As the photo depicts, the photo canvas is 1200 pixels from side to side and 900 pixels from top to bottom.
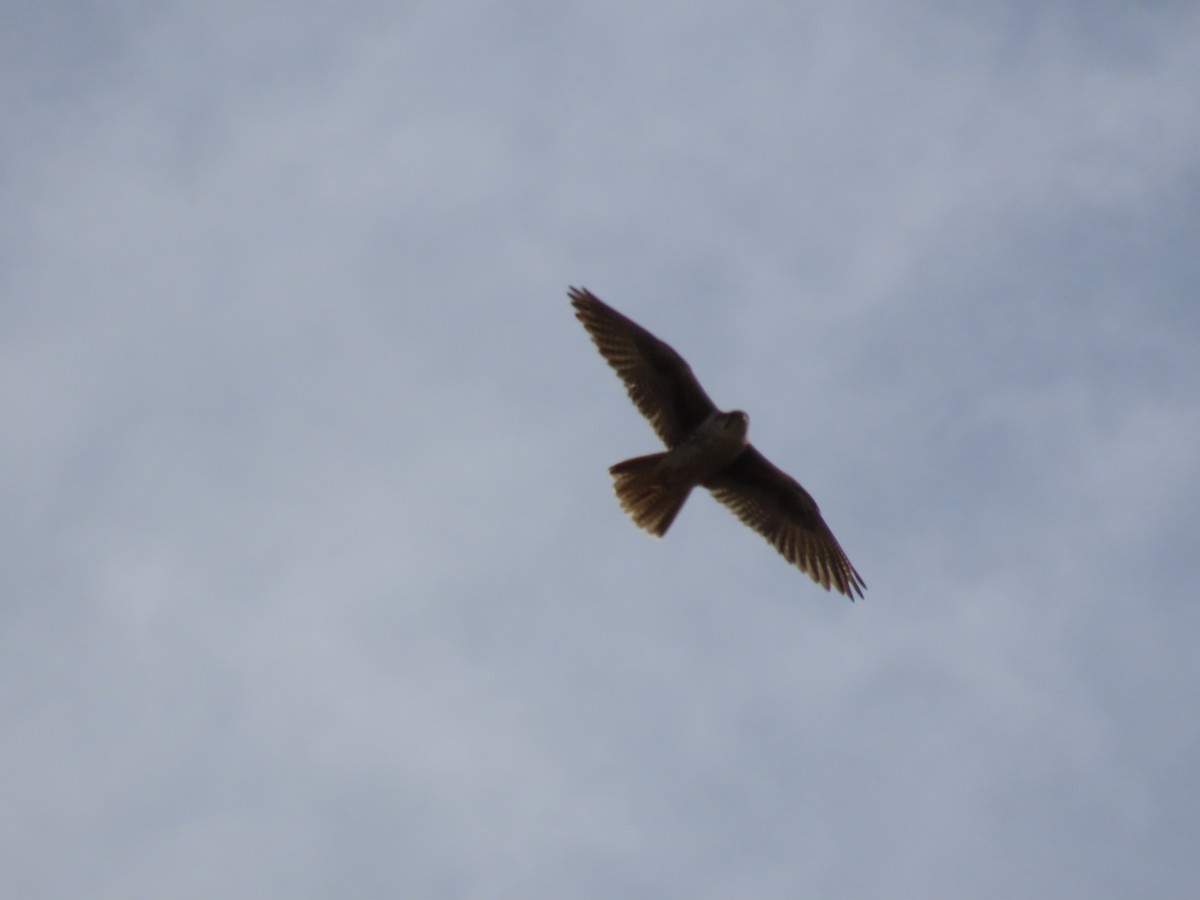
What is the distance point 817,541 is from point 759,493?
970 mm

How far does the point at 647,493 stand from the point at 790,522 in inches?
87.6

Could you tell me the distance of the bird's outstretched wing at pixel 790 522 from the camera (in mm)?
14219

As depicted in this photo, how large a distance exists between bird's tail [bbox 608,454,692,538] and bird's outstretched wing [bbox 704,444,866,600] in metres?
0.99

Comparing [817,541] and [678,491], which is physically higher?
[817,541]

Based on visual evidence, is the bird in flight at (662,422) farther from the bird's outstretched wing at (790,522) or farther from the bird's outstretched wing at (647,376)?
the bird's outstretched wing at (790,522)

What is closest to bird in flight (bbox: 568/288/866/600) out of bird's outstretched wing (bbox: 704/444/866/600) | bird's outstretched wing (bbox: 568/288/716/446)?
bird's outstretched wing (bbox: 568/288/716/446)

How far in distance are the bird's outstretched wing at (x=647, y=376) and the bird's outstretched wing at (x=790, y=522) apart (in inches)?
46.3

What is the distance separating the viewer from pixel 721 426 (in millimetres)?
12805

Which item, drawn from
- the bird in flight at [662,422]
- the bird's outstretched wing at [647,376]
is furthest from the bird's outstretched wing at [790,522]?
the bird's outstretched wing at [647,376]

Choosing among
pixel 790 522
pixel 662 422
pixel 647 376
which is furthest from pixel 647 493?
pixel 790 522

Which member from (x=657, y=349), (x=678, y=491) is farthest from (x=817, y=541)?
(x=657, y=349)

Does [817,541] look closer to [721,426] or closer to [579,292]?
[721,426]

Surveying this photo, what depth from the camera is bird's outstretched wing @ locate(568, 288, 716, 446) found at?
1306cm

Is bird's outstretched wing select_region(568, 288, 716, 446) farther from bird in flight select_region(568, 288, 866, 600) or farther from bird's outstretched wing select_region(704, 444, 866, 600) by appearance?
bird's outstretched wing select_region(704, 444, 866, 600)
